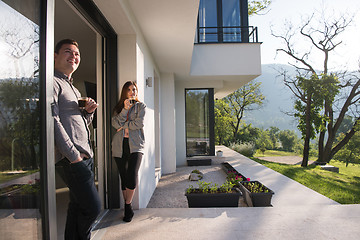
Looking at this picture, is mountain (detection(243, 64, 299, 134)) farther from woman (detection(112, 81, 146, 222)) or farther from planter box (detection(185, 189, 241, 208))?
woman (detection(112, 81, 146, 222))

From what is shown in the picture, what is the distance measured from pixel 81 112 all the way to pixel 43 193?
1.78 ft

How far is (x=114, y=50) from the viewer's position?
9.50 feet

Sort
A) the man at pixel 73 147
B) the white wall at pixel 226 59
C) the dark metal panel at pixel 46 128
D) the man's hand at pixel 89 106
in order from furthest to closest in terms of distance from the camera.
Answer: the white wall at pixel 226 59, the man's hand at pixel 89 106, the man at pixel 73 147, the dark metal panel at pixel 46 128

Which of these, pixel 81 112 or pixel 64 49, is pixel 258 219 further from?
pixel 64 49

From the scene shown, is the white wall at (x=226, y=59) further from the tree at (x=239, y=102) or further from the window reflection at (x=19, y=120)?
the tree at (x=239, y=102)

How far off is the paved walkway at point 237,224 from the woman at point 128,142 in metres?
0.24

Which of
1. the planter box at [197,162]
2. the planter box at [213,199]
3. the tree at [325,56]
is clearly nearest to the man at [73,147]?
the planter box at [213,199]

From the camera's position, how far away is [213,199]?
3264 mm

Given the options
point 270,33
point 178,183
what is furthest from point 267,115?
point 178,183

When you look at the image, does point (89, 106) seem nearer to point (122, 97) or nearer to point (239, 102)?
point (122, 97)

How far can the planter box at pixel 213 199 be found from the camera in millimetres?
3244

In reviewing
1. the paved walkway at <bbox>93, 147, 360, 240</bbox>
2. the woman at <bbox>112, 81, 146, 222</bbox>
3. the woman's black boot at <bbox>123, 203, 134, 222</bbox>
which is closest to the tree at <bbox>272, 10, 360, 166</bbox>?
the paved walkway at <bbox>93, 147, 360, 240</bbox>

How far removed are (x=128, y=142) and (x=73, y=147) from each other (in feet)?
3.72

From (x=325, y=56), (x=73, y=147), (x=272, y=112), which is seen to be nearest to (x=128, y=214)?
(x=73, y=147)
